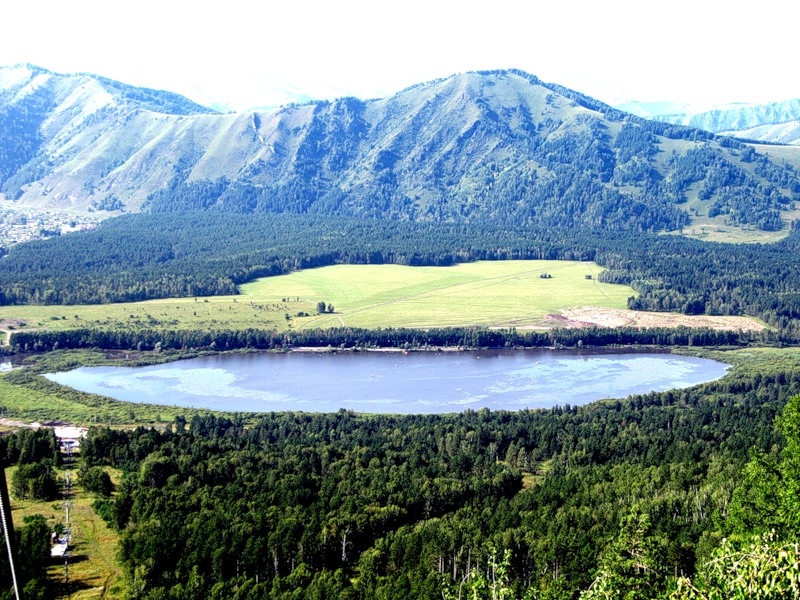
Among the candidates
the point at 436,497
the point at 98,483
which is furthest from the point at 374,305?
the point at 98,483

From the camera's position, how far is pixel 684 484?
62.9 m

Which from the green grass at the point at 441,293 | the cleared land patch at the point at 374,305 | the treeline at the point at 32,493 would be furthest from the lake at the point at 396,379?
the treeline at the point at 32,493

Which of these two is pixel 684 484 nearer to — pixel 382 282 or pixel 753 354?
pixel 753 354

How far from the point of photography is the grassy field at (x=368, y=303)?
14275 centimetres

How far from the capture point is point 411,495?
62000 millimetres

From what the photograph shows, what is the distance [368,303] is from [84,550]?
4125 inches

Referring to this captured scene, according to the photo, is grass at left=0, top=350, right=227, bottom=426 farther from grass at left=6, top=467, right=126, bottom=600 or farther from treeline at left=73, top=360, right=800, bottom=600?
grass at left=6, top=467, right=126, bottom=600

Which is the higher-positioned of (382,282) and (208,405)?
(382,282)

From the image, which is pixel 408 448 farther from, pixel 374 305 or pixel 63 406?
pixel 374 305

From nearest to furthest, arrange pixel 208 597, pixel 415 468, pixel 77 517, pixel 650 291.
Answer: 1. pixel 208 597
2. pixel 77 517
3. pixel 415 468
4. pixel 650 291

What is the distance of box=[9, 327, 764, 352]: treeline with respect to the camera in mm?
131000

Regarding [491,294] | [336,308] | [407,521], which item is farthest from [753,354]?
[407,521]

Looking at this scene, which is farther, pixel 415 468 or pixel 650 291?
pixel 650 291

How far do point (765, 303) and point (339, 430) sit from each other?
94317 millimetres
